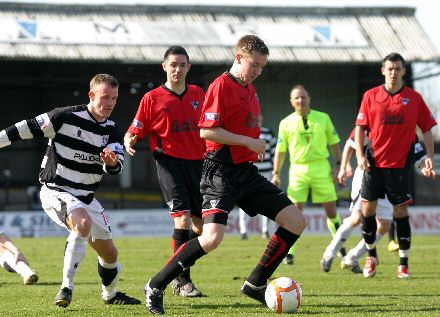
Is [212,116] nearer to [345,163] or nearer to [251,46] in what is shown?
[251,46]

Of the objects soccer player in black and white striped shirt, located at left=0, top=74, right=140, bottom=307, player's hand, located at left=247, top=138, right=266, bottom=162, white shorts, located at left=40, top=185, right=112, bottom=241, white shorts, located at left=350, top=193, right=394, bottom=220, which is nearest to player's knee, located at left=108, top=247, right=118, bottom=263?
soccer player in black and white striped shirt, located at left=0, top=74, right=140, bottom=307

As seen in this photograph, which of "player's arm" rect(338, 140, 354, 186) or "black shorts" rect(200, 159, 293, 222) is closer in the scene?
"black shorts" rect(200, 159, 293, 222)

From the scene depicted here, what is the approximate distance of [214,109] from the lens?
312 inches

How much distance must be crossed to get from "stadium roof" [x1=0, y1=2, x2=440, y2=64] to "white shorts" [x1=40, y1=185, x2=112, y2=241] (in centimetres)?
2012

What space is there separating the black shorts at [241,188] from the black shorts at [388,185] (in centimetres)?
334

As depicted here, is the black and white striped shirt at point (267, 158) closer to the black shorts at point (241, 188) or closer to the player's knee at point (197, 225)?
the player's knee at point (197, 225)

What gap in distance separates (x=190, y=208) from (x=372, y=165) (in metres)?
2.63

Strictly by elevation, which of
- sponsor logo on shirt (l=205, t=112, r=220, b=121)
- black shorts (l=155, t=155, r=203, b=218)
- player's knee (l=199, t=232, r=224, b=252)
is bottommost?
player's knee (l=199, t=232, r=224, b=252)

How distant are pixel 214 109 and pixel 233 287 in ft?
9.58

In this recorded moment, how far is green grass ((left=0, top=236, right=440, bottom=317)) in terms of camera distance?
812 cm

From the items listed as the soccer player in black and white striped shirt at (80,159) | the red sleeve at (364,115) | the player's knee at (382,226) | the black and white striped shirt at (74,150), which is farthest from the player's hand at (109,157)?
the player's knee at (382,226)

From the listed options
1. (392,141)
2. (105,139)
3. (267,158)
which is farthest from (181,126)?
(267,158)

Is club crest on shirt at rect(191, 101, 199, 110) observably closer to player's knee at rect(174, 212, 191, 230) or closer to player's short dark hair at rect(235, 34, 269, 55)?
player's knee at rect(174, 212, 191, 230)

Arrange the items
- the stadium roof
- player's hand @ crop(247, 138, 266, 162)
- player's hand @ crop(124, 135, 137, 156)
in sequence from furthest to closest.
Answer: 1. the stadium roof
2. player's hand @ crop(124, 135, 137, 156)
3. player's hand @ crop(247, 138, 266, 162)
